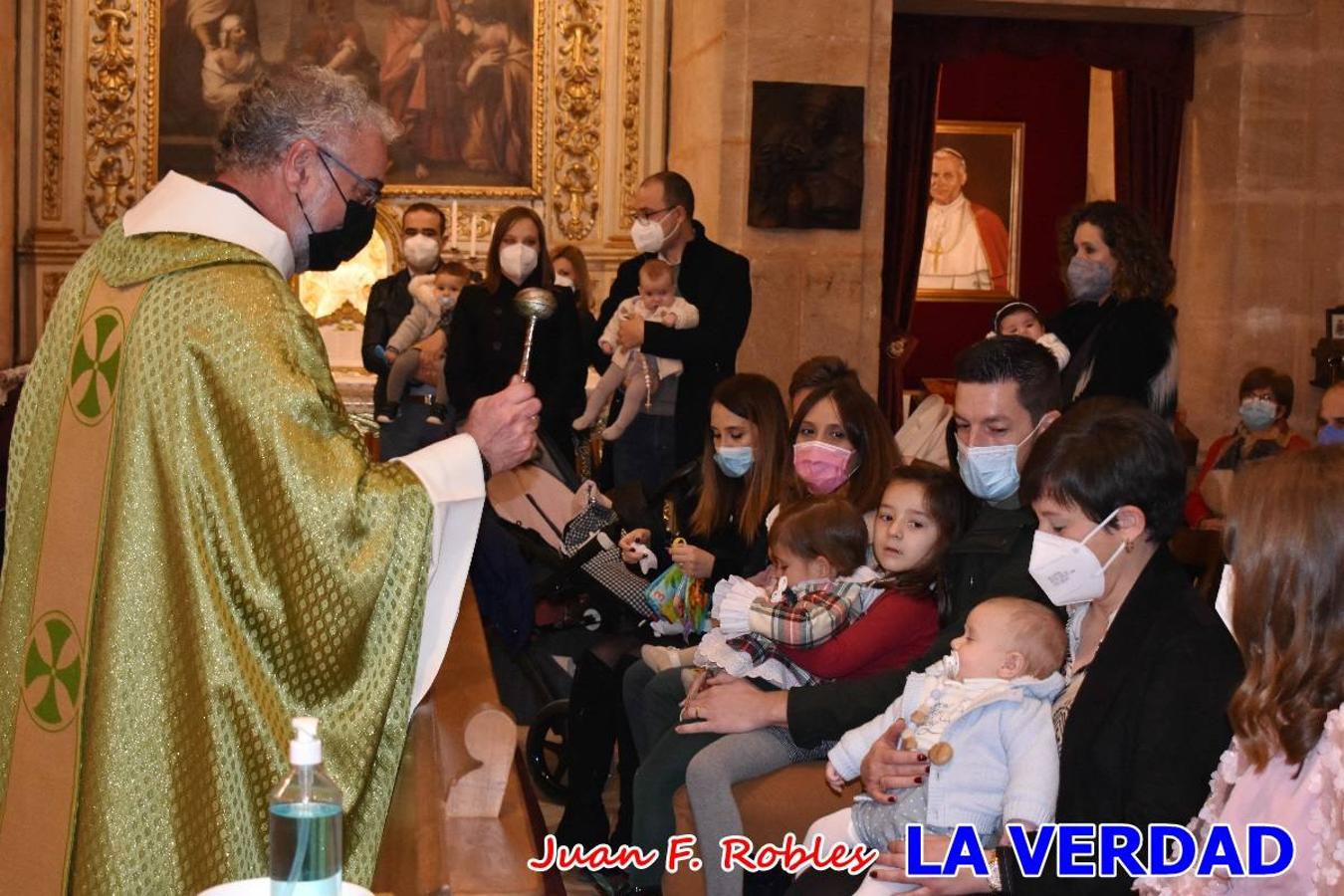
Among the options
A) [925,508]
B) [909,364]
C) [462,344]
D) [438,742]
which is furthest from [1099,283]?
[909,364]

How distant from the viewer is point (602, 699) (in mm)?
5574

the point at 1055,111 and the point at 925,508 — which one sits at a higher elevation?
the point at 1055,111

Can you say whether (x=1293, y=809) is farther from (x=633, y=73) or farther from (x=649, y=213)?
(x=633, y=73)

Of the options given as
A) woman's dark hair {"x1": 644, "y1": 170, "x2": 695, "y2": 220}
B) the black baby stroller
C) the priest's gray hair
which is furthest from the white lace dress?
woman's dark hair {"x1": 644, "y1": 170, "x2": 695, "y2": 220}

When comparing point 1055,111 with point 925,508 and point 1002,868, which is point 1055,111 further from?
point 1002,868

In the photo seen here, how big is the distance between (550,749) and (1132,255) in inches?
103

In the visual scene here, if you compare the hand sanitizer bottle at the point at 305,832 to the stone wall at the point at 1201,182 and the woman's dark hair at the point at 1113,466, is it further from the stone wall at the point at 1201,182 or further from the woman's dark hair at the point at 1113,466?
the stone wall at the point at 1201,182

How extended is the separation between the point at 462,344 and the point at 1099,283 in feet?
8.43

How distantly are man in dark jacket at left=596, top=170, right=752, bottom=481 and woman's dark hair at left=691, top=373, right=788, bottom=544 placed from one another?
127 cm

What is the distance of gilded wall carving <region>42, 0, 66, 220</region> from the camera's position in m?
11.3

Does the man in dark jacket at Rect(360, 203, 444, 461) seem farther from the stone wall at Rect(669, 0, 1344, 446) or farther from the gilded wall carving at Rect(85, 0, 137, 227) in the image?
the gilded wall carving at Rect(85, 0, 137, 227)

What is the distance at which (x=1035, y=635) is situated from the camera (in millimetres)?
3582

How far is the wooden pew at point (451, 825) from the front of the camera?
116 inches

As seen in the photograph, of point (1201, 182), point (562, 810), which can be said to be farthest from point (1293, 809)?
point (1201, 182)
